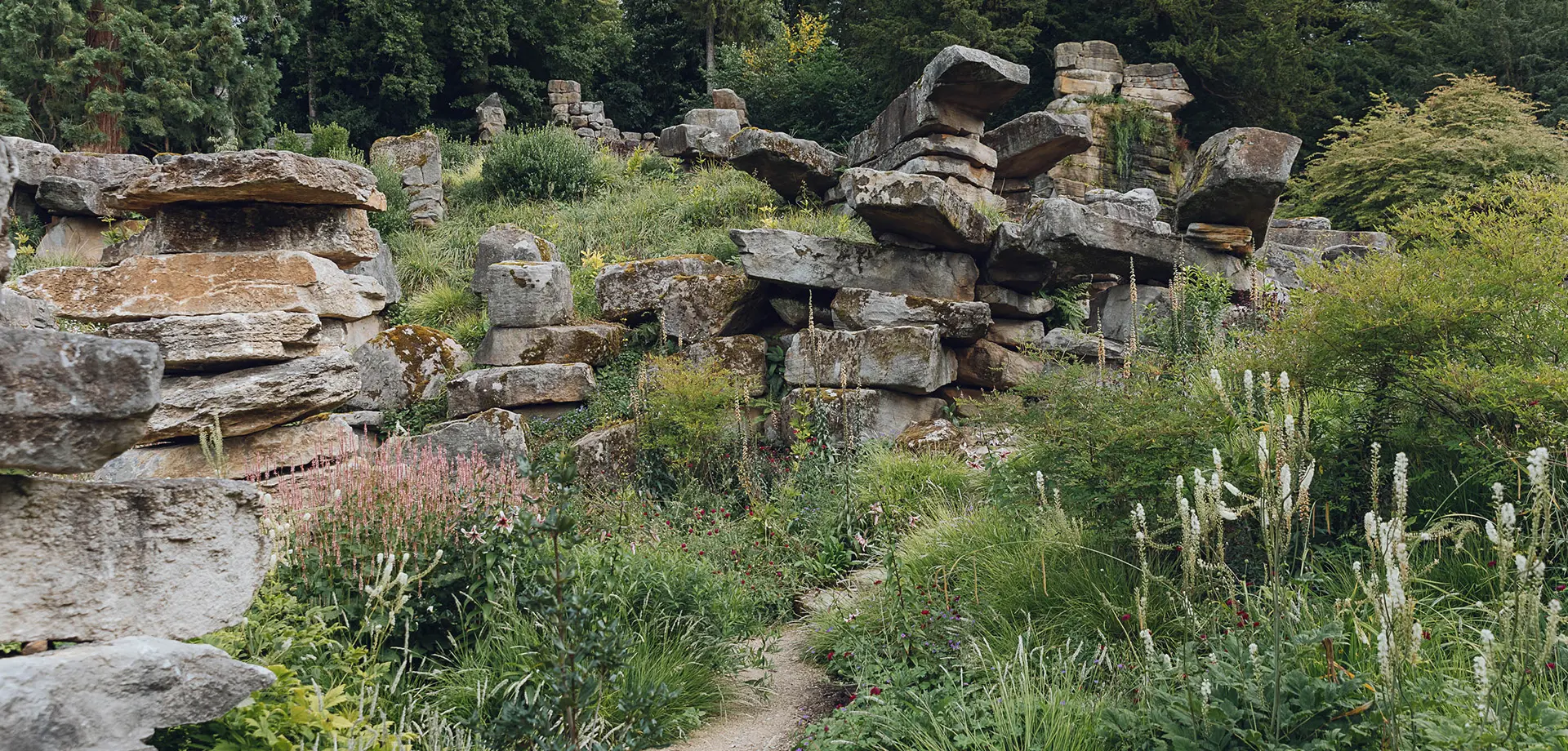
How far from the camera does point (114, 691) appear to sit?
6.38ft

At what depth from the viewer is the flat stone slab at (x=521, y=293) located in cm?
852

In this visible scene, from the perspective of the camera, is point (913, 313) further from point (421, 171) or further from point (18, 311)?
point (421, 171)

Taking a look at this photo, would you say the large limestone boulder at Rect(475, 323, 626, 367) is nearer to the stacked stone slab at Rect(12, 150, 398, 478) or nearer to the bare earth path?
the stacked stone slab at Rect(12, 150, 398, 478)

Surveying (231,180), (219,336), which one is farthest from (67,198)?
(219,336)

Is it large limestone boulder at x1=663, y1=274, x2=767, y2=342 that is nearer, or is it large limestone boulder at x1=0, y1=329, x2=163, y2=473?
large limestone boulder at x1=0, y1=329, x2=163, y2=473

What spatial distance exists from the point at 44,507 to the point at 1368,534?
120 inches

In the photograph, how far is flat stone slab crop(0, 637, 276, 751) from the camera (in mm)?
1805

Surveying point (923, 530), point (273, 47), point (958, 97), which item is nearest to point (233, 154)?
point (923, 530)

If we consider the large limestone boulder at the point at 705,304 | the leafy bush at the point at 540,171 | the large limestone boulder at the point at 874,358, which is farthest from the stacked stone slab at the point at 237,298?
the leafy bush at the point at 540,171

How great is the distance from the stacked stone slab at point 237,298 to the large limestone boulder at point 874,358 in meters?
3.62

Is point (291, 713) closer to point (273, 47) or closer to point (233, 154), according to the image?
point (233, 154)

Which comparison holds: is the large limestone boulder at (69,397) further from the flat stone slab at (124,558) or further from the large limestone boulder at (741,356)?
the large limestone boulder at (741,356)

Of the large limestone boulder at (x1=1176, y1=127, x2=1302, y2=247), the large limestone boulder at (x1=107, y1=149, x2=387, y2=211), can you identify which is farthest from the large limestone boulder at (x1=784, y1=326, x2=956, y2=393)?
the large limestone boulder at (x1=107, y1=149, x2=387, y2=211)

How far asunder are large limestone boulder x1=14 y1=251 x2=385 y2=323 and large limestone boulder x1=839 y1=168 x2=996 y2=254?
4347 millimetres
